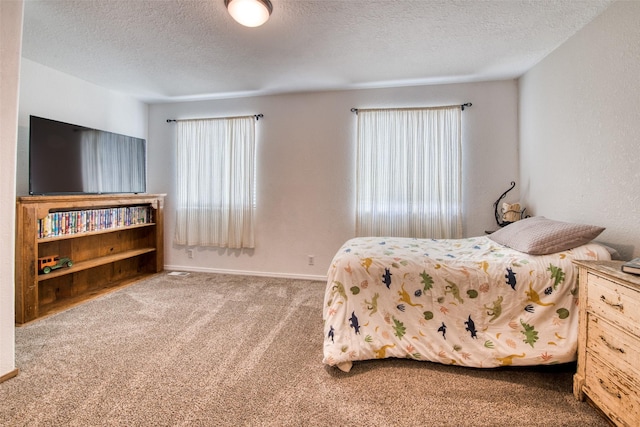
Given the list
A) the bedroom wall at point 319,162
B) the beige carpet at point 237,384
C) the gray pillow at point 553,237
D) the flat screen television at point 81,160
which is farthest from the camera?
the bedroom wall at point 319,162

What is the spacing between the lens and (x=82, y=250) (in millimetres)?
3207

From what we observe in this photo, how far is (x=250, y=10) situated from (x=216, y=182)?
2.40m

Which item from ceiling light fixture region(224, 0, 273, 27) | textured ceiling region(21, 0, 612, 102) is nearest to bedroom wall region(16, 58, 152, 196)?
textured ceiling region(21, 0, 612, 102)

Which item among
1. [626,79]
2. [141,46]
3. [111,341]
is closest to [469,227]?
[626,79]

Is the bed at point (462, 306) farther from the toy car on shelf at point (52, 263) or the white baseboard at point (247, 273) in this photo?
the toy car on shelf at point (52, 263)

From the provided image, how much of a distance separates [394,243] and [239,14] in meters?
2.06

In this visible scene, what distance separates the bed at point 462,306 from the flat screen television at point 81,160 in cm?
294

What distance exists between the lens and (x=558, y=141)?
2461 mm

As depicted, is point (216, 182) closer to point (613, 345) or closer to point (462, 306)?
point (462, 306)

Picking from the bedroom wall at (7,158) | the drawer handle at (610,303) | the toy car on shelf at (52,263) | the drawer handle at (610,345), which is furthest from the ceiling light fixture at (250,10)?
the toy car on shelf at (52,263)

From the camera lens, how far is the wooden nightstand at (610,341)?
1.21 metres

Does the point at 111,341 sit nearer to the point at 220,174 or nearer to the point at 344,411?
the point at 344,411

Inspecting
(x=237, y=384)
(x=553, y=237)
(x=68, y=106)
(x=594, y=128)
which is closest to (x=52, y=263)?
(x=68, y=106)

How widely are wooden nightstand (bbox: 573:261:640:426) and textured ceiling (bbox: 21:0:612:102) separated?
1.86 m
